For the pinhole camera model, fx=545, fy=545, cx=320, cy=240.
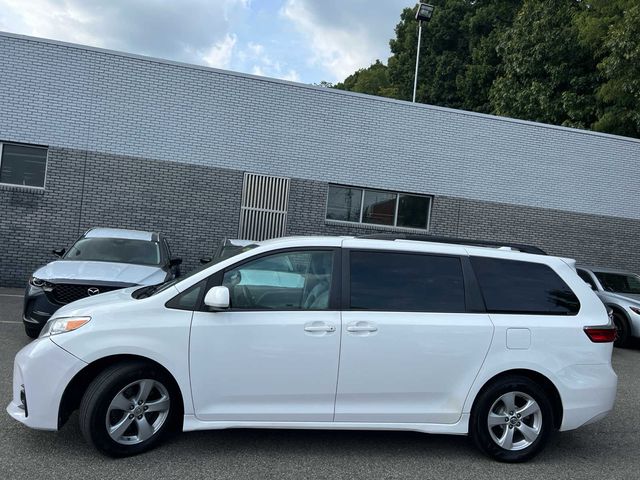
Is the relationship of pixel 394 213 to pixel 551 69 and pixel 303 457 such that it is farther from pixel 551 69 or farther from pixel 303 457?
pixel 303 457

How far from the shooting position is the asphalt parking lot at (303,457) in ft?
12.3

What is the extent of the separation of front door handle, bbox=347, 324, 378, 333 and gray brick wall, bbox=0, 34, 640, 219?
31.9 feet

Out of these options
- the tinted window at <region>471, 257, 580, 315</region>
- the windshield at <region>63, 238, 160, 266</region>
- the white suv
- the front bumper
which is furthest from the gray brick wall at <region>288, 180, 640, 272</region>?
the front bumper

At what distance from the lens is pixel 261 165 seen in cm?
1341

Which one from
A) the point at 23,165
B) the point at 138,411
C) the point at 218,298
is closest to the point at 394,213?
the point at 23,165

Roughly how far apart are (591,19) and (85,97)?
17755 millimetres

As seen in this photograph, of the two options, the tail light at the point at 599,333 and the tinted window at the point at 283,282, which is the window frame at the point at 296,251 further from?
the tail light at the point at 599,333

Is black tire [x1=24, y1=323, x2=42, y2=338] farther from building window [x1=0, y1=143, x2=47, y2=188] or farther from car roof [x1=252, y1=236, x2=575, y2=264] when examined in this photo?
building window [x1=0, y1=143, x2=47, y2=188]

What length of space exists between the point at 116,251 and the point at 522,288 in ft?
20.5

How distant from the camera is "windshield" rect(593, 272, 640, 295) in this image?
35.5 ft

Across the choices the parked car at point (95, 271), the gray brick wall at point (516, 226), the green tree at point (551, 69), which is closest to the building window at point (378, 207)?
the gray brick wall at point (516, 226)

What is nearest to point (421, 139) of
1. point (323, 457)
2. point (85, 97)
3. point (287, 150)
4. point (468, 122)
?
point (468, 122)

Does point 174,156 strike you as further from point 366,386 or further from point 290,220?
point 366,386

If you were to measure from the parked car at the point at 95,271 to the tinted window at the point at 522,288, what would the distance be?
14.5ft
